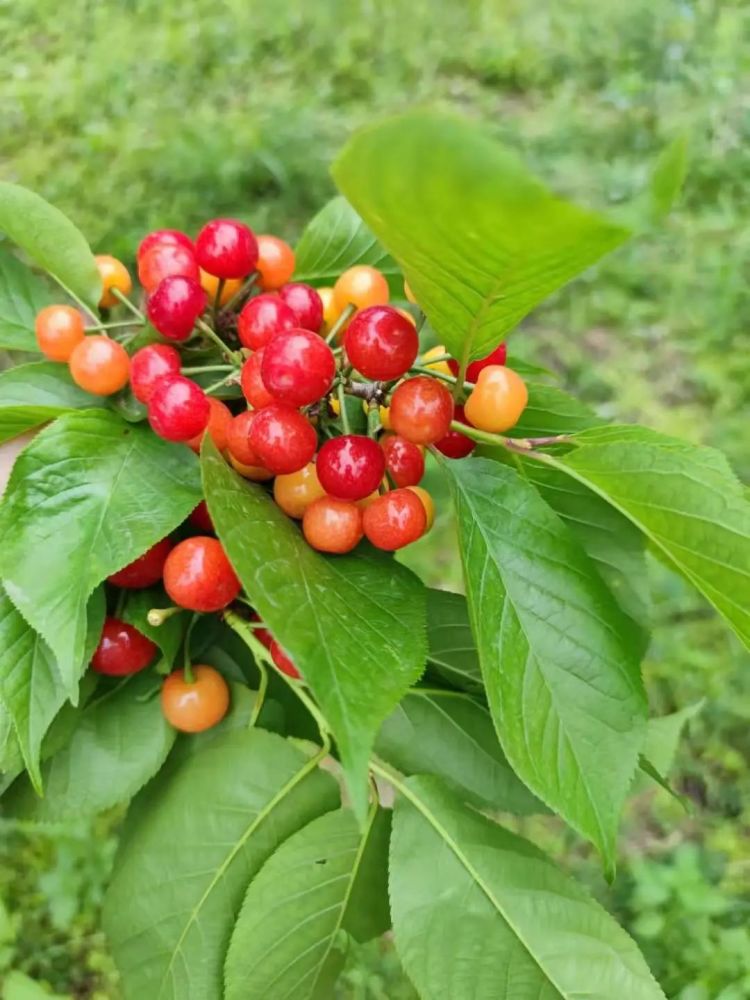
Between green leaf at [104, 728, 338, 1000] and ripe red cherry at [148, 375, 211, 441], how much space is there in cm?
29

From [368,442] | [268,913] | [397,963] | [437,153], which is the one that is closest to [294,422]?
[368,442]

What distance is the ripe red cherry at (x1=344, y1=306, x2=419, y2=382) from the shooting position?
2.04 ft

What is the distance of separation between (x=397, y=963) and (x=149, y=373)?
112 centimetres

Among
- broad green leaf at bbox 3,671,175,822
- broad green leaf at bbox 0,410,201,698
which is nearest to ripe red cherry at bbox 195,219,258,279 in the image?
broad green leaf at bbox 0,410,201,698

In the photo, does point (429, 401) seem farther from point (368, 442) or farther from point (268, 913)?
point (268, 913)

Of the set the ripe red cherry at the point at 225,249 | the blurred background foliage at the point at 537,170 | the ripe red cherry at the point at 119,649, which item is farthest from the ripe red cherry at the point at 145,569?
the blurred background foliage at the point at 537,170

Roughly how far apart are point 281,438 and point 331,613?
0.39 ft

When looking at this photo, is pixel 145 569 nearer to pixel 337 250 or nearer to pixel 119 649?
pixel 119 649

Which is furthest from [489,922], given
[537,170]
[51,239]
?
[537,170]

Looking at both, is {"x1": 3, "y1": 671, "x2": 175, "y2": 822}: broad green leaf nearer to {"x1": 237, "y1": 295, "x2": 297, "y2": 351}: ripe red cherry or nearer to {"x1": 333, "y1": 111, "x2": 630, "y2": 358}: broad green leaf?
{"x1": 237, "y1": 295, "x2": 297, "y2": 351}: ripe red cherry

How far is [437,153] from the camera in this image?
0.41 meters

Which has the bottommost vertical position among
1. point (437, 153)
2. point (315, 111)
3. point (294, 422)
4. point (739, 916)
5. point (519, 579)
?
point (739, 916)

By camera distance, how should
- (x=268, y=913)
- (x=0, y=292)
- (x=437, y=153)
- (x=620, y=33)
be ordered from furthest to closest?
1. (x=620, y=33)
2. (x=0, y=292)
3. (x=268, y=913)
4. (x=437, y=153)

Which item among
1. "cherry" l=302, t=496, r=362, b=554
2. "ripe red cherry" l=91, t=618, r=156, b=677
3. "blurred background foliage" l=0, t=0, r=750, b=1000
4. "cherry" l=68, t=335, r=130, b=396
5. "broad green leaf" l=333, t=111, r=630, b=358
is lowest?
"blurred background foliage" l=0, t=0, r=750, b=1000
